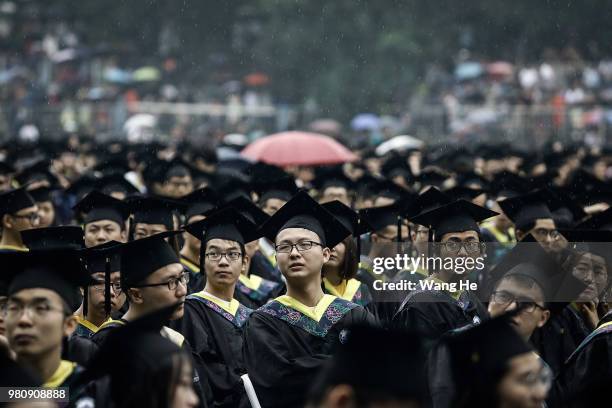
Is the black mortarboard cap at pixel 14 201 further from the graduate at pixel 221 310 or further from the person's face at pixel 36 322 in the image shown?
the person's face at pixel 36 322

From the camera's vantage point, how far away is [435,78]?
3319 cm

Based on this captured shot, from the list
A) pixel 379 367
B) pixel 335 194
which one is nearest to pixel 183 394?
pixel 379 367

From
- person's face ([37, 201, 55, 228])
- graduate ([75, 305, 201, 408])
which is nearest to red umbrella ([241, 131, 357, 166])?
person's face ([37, 201, 55, 228])

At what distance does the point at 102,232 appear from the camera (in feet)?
28.9

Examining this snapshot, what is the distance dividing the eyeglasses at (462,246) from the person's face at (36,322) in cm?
327

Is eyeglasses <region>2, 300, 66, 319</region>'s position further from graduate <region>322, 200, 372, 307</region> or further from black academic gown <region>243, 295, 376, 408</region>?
graduate <region>322, 200, 372, 307</region>

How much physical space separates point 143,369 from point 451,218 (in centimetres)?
395

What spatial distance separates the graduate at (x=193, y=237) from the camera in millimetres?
8369

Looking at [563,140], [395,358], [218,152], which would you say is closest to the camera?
[395,358]

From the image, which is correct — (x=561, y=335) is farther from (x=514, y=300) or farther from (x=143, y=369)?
(x=143, y=369)

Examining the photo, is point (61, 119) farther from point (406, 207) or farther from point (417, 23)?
point (406, 207)

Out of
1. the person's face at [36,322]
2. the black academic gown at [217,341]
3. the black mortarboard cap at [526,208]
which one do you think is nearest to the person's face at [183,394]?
the person's face at [36,322]

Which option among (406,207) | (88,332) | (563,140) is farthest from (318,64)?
(88,332)

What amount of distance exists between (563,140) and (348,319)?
19627 mm
